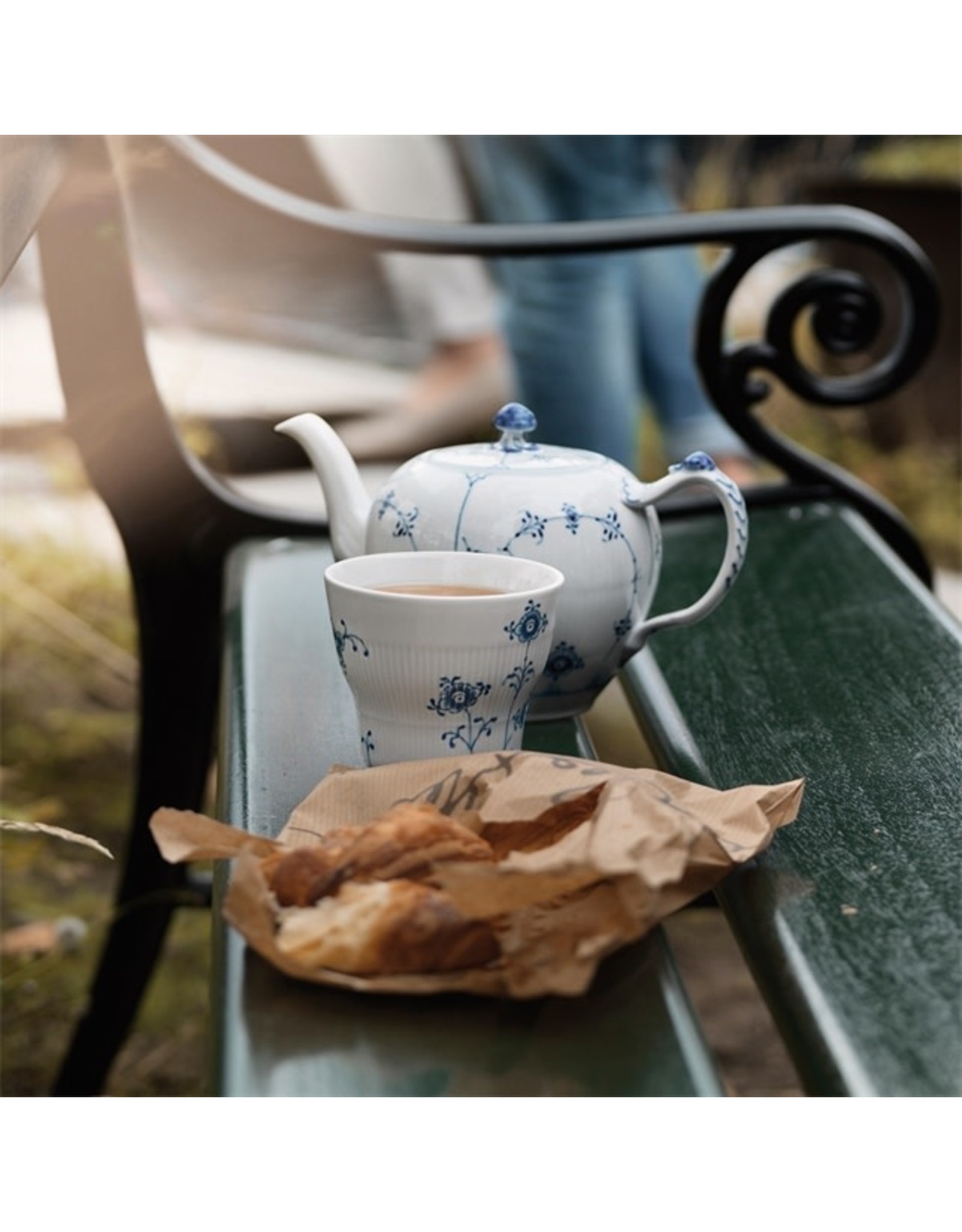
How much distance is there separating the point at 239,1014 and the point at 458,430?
3.26m

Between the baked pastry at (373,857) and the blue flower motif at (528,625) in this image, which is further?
the blue flower motif at (528,625)

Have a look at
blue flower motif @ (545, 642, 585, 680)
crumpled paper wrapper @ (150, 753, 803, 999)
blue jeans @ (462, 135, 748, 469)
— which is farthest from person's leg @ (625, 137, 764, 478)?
crumpled paper wrapper @ (150, 753, 803, 999)

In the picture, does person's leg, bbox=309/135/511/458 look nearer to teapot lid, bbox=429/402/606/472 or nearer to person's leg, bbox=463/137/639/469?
person's leg, bbox=463/137/639/469

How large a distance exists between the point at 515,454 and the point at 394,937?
497 millimetres

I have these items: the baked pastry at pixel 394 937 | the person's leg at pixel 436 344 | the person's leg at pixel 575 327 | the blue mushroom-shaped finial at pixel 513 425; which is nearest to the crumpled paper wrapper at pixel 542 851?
the baked pastry at pixel 394 937

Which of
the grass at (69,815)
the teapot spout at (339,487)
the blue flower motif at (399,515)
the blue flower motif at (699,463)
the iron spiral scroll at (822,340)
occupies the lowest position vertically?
the grass at (69,815)

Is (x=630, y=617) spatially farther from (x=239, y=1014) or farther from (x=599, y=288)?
(x=599, y=288)

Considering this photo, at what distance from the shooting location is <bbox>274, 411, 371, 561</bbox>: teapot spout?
125 cm

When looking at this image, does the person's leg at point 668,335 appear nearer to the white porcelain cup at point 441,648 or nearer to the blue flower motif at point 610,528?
the blue flower motif at point 610,528

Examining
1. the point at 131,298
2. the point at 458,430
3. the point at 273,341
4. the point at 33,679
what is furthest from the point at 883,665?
the point at 273,341

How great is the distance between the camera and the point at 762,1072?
219 centimetres

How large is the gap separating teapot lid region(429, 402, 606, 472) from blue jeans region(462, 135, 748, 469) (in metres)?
1.49

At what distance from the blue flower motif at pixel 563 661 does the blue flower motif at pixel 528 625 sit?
16 cm

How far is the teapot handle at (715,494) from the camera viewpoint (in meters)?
1.12
